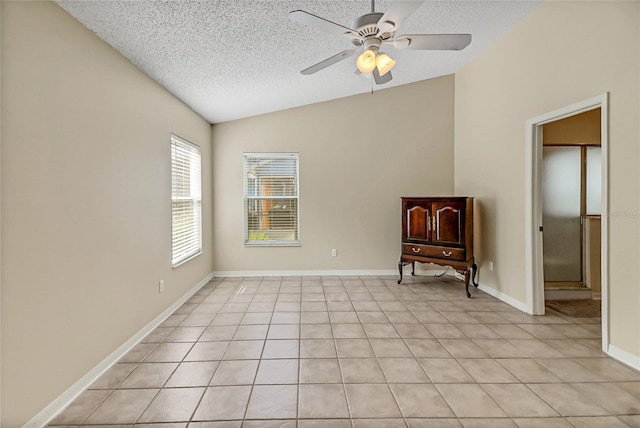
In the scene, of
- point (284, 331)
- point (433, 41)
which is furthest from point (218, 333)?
point (433, 41)

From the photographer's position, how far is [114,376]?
7.25 ft

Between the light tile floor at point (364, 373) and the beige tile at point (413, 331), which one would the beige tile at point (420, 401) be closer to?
the light tile floor at point (364, 373)

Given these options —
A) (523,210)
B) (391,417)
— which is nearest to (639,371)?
(523,210)

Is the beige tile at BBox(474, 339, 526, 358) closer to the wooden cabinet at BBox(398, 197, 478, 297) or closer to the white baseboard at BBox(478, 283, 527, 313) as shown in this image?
the white baseboard at BBox(478, 283, 527, 313)

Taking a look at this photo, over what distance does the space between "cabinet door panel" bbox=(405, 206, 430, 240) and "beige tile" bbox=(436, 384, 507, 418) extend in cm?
240

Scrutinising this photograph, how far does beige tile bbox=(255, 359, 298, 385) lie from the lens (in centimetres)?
214

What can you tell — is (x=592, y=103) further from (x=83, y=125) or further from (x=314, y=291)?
(x=83, y=125)

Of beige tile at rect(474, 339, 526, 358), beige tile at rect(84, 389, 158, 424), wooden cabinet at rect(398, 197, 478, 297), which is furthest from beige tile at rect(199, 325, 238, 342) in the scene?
wooden cabinet at rect(398, 197, 478, 297)

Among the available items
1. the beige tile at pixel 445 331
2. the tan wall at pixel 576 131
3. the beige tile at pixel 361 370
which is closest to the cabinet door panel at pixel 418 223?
the beige tile at pixel 445 331

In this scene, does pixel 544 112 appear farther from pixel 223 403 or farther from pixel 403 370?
pixel 223 403

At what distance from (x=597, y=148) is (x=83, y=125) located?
5277 millimetres

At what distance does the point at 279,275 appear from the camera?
5.01 metres

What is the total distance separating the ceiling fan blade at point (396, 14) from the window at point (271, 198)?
308 cm

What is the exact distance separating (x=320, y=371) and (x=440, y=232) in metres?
2.59
